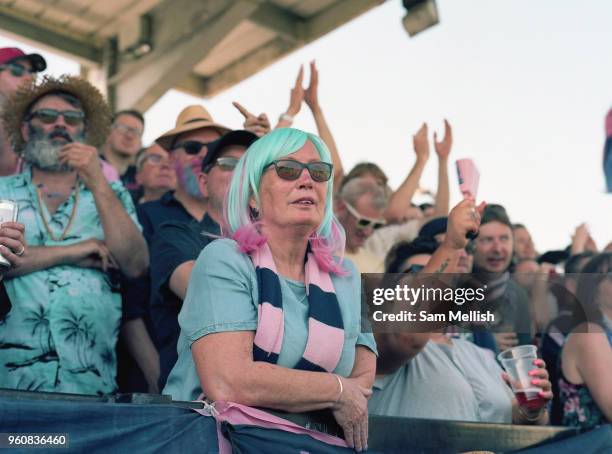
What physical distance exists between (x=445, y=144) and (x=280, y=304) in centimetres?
355

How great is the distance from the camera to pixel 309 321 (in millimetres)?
2096

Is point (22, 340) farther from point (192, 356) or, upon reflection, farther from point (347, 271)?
point (347, 271)

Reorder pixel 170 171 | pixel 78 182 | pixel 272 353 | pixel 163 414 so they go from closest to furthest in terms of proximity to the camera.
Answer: pixel 163 414 → pixel 272 353 → pixel 78 182 → pixel 170 171

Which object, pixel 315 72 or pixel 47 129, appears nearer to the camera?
pixel 47 129

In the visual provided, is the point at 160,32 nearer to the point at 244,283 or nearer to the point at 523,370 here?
the point at 523,370

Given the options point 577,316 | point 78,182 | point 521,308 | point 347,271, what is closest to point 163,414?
point 347,271

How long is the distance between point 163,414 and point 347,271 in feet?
2.44

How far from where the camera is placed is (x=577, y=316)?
334cm

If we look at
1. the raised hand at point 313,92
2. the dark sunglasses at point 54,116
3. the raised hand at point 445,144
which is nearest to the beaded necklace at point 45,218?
the dark sunglasses at point 54,116

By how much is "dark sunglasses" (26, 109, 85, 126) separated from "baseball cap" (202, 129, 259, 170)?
1.81 ft

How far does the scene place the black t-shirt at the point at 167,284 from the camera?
2.78m

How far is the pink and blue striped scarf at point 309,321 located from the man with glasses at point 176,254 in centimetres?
52

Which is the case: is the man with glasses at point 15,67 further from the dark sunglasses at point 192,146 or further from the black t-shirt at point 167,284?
the black t-shirt at point 167,284

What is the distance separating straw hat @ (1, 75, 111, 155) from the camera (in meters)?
3.36
